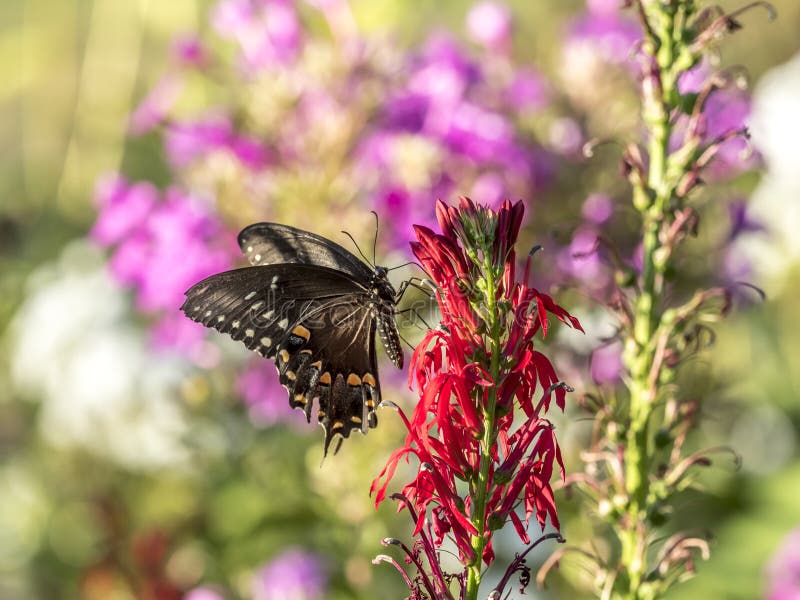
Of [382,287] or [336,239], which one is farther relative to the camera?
[336,239]

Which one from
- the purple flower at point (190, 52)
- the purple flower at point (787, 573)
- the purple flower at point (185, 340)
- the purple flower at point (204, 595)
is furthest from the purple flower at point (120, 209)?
the purple flower at point (787, 573)

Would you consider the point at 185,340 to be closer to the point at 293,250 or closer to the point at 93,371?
the point at 293,250

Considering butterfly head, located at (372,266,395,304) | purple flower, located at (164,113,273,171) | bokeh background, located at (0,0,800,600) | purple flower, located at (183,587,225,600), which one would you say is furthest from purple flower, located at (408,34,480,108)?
purple flower, located at (183,587,225,600)

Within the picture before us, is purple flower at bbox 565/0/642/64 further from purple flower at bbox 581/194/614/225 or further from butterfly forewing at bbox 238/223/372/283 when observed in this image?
butterfly forewing at bbox 238/223/372/283

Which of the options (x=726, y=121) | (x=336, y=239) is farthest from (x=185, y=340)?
(x=726, y=121)

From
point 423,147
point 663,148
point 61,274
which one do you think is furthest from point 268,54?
point 61,274

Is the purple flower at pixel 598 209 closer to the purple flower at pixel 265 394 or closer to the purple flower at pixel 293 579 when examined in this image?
the purple flower at pixel 265 394

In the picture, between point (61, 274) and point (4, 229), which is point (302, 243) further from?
point (61, 274)
